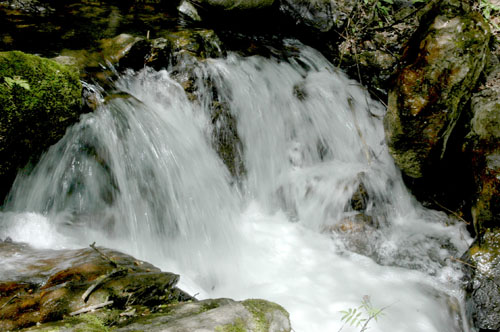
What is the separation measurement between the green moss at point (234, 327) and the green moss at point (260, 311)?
0.30ft

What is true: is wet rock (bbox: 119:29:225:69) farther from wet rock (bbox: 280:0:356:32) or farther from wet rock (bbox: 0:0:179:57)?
wet rock (bbox: 280:0:356:32)

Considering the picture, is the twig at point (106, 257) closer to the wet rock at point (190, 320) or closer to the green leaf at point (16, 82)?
the wet rock at point (190, 320)

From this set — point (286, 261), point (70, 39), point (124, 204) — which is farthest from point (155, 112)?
point (286, 261)

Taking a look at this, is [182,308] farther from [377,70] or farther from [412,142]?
[377,70]

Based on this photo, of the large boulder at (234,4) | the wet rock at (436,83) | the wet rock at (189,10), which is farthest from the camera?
the wet rock at (189,10)

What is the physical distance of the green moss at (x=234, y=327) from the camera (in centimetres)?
166

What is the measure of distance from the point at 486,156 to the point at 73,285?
4890 mm

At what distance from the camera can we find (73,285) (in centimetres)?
237

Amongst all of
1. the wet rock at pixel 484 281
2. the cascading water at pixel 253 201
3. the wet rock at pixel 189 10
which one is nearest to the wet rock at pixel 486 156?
the wet rock at pixel 484 281

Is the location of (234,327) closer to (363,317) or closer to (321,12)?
(363,317)

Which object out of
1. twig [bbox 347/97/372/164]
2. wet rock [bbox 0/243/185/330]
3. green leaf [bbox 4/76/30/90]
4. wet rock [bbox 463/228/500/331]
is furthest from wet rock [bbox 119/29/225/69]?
wet rock [bbox 463/228/500/331]

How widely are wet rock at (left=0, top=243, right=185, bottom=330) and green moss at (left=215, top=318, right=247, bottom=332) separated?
0.95m

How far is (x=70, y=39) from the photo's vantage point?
602 cm

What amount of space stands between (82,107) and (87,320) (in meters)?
3.19
